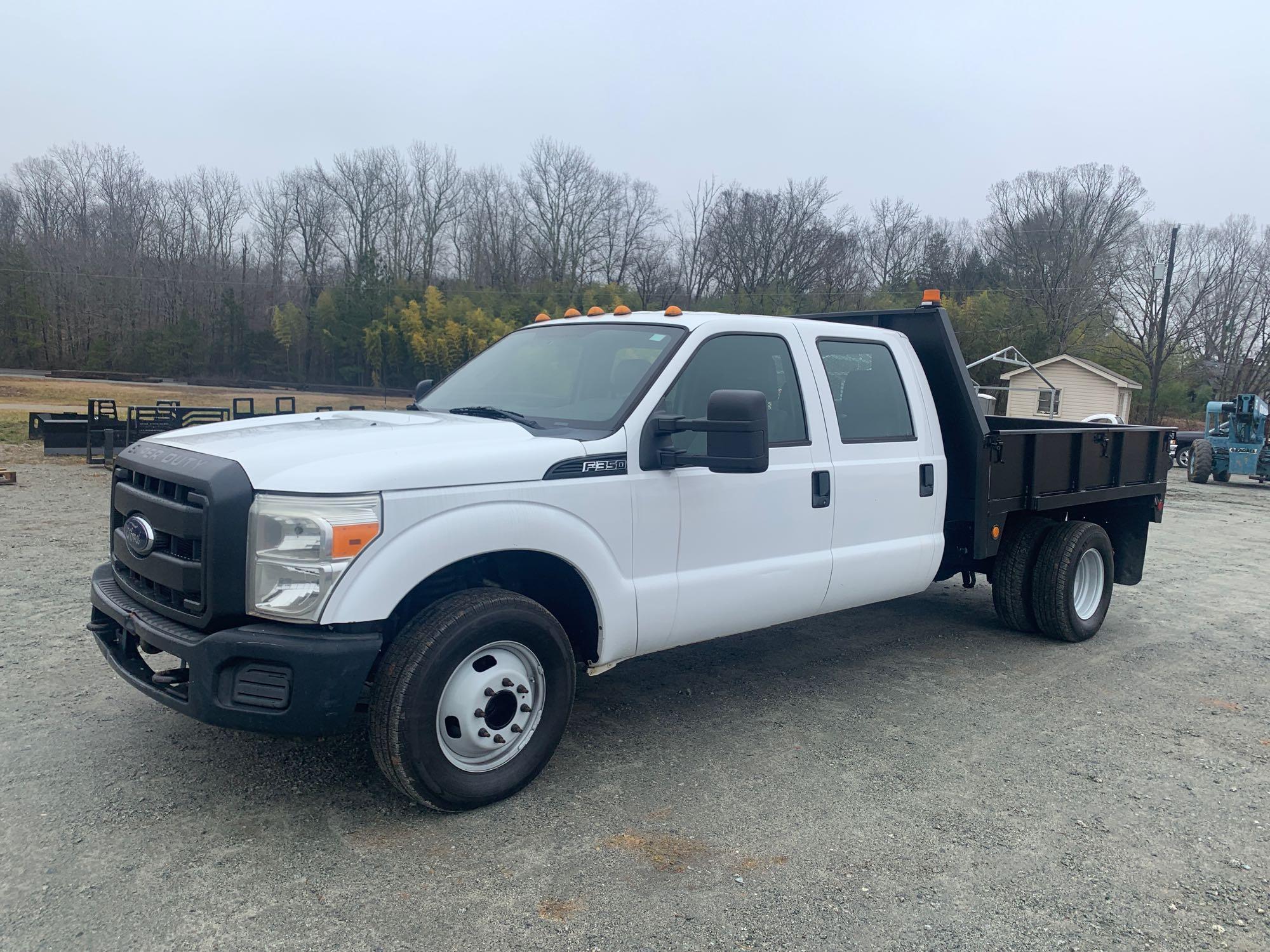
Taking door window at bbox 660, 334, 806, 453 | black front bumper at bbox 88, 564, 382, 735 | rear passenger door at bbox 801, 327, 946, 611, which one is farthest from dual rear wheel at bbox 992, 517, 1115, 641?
black front bumper at bbox 88, 564, 382, 735

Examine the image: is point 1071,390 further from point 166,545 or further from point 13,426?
point 166,545

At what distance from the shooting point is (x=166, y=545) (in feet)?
11.4

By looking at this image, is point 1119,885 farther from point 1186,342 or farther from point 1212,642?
point 1186,342

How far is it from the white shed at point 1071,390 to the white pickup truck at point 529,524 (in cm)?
3395

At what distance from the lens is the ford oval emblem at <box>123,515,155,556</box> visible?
3500 millimetres

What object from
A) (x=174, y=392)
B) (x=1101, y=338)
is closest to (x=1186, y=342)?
(x=1101, y=338)

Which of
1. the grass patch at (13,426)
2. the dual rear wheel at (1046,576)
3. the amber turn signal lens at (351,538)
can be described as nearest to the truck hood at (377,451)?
the amber turn signal lens at (351,538)

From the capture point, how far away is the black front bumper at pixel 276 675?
3.12m

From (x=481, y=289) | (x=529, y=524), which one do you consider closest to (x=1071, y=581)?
(x=529, y=524)

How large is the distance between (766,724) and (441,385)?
8.06ft

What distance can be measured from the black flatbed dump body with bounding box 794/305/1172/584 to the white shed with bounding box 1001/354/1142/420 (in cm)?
3168

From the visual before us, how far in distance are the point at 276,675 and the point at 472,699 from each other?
2.36 ft

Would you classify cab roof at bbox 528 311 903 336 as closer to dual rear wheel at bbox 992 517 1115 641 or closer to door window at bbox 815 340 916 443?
door window at bbox 815 340 916 443

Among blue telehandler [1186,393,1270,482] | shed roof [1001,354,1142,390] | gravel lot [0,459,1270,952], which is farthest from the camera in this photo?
shed roof [1001,354,1142,390]
